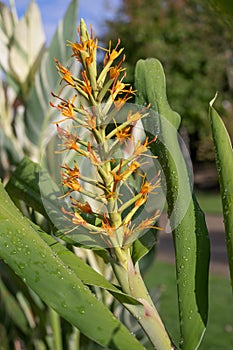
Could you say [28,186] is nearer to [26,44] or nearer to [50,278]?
[50,278]

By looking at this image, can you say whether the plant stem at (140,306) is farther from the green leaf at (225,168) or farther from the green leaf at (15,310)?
the green leaf at (15,310)

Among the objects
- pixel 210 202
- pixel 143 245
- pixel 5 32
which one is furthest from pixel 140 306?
pixel 210 202

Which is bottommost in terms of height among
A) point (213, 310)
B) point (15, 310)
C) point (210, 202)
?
point (210, 202)

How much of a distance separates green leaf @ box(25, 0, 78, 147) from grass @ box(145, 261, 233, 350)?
2.36 meters

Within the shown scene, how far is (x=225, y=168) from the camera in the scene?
2.23 feet

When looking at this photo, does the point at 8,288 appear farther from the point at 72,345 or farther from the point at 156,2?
the point at 156,2

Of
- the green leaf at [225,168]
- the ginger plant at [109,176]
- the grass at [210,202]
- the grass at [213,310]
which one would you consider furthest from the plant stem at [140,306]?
the grass at [210,202]

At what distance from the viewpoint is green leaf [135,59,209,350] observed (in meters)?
0.70

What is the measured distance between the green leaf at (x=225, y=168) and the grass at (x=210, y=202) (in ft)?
39.1

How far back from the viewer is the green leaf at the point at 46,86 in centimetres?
202

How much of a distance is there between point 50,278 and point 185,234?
182mm

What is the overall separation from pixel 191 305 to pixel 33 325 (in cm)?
168

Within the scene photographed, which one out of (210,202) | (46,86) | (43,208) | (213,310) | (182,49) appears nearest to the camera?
(43,208)

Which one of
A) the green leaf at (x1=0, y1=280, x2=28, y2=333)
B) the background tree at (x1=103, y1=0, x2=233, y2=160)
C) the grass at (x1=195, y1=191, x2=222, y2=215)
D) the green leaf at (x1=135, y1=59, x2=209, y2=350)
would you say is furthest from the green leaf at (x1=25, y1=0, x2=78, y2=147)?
the background tree at (x1=103, y1=0, x2=233, y2=160)
